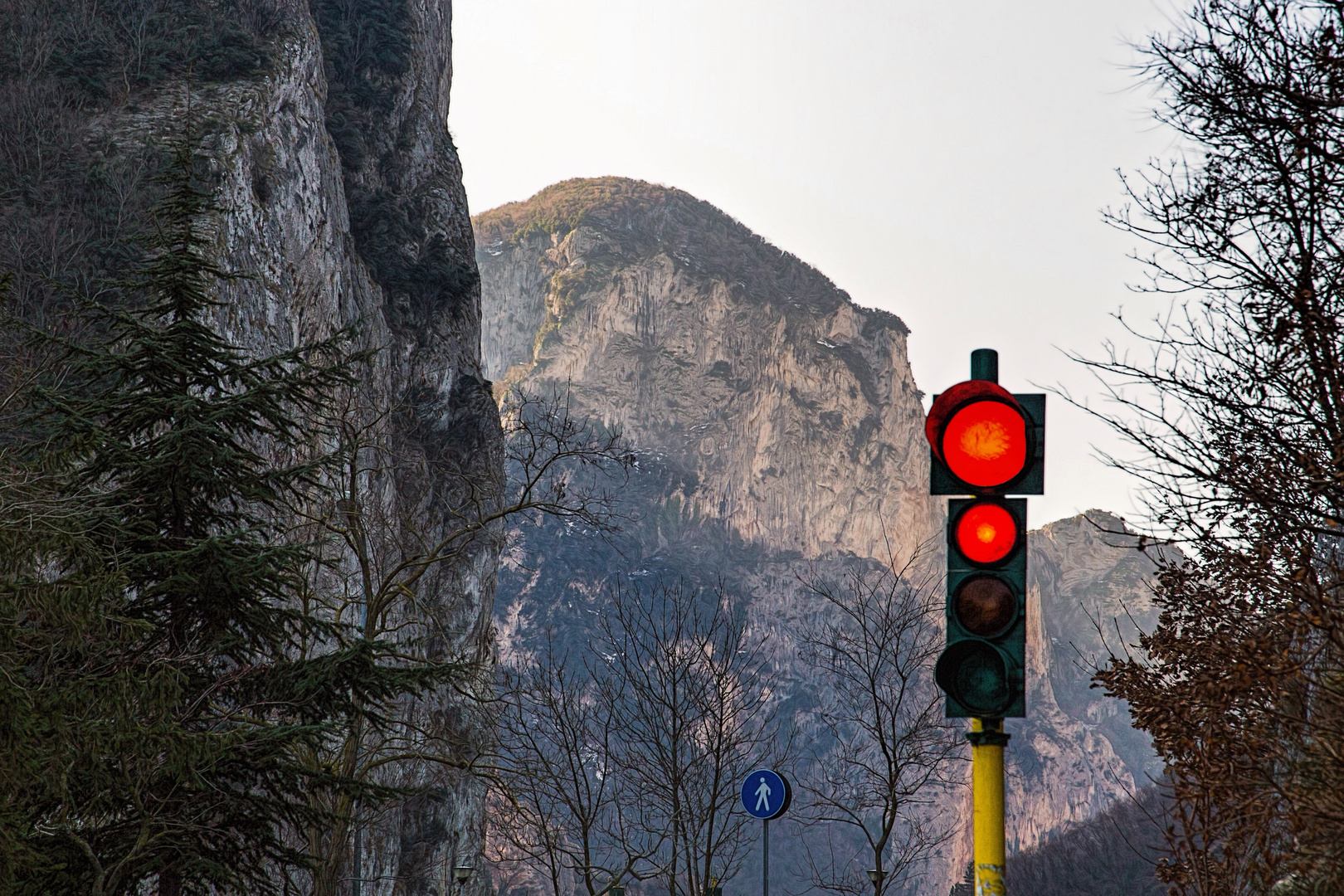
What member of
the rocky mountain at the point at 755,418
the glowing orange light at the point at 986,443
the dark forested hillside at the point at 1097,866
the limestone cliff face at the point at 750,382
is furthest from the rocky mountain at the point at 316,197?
the limestone cliff face at the point at 750,382

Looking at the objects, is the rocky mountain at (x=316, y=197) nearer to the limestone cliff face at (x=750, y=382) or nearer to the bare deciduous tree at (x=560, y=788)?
the bare deciduous tree at (x=560, y=788)

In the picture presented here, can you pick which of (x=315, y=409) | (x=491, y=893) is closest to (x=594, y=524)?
(x=315, y=409)

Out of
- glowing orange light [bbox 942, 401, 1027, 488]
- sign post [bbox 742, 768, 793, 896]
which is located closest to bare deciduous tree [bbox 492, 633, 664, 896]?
sign post [bbox 742, 768, 793, 896]

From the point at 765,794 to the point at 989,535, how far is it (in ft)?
26.6

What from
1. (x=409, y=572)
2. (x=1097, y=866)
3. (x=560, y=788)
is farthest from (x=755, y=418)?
(x=560, y=788)

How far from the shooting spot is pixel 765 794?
11.0 meters

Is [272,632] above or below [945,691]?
above

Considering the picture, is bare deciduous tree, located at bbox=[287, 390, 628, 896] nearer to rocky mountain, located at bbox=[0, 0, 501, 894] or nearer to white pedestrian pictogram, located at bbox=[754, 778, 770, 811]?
rocky mountain, located at bbox=[0, 0, 501, 894]

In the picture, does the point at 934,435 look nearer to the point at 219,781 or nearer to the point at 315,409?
the point at 219,781

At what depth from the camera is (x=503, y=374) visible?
142m

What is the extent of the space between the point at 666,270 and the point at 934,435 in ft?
440

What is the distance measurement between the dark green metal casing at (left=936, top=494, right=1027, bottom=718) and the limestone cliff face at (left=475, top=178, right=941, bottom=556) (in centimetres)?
12399

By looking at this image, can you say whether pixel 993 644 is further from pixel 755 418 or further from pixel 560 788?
pixel 755 418

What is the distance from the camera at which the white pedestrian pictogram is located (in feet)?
35.5
